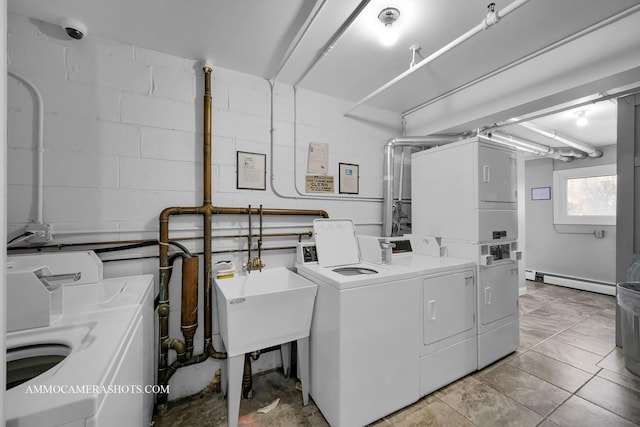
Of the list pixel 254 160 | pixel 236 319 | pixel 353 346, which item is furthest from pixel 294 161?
pixel 353 346

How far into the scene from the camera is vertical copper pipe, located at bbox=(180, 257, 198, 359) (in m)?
1.72

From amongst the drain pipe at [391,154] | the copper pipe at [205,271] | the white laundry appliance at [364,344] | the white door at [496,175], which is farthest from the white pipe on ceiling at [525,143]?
the copper pipe at [205,271]

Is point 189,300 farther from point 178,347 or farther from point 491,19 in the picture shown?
point 491,19

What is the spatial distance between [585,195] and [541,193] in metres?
0.60

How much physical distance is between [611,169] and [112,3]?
6510mm

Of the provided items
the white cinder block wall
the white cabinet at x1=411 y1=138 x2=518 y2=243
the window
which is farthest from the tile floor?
the window

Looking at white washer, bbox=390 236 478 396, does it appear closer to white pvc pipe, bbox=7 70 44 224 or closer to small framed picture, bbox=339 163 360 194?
small framed picture, bbox=339 163 360 194

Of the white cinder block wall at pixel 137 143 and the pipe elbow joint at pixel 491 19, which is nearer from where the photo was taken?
the pipe elbow joint at pixel 491 19

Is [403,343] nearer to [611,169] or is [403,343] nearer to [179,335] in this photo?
[179,335]

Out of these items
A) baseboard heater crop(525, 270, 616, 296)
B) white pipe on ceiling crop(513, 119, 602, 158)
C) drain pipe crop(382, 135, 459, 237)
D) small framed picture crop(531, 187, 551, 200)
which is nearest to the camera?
drain pipe crop(382, 135, 459, 237)

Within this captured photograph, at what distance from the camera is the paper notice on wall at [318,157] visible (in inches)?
93.8

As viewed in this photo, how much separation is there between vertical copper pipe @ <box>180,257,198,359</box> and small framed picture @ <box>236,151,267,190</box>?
27.7 inches

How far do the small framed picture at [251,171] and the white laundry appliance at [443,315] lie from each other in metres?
1.02

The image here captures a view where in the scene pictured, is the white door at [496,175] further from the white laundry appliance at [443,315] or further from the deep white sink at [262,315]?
the deep white sink at [262,315]
